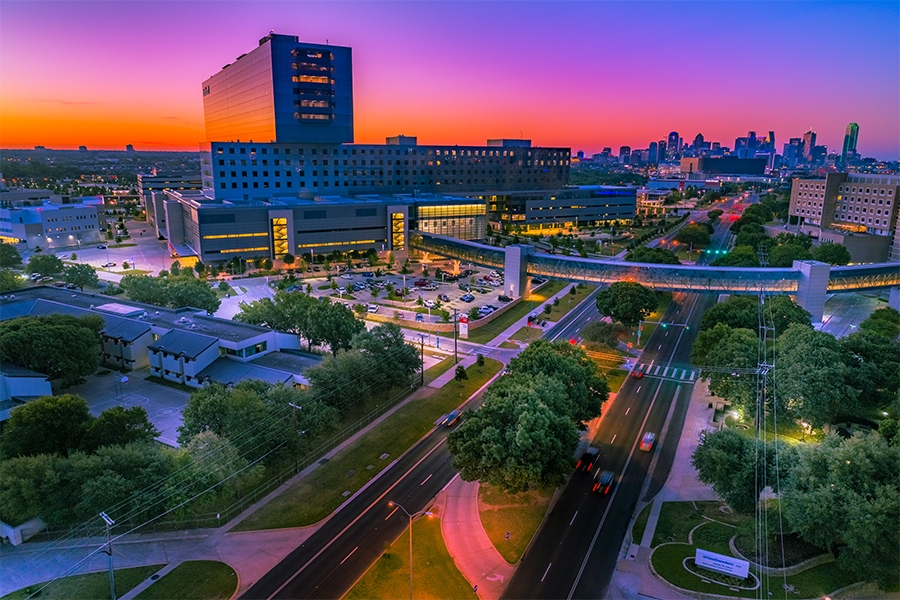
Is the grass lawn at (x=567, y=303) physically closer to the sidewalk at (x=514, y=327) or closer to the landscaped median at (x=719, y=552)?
the sidewalk at (x=514, y=327)

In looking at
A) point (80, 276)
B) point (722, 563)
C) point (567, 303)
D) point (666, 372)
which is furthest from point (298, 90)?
point (722, 563)

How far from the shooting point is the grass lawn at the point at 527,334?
73750 millimetres

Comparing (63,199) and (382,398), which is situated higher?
(63,199)

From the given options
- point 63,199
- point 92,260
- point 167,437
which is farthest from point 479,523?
point 63,199

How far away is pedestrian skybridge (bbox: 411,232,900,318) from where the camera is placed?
73375mm

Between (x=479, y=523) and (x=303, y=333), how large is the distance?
36013mm

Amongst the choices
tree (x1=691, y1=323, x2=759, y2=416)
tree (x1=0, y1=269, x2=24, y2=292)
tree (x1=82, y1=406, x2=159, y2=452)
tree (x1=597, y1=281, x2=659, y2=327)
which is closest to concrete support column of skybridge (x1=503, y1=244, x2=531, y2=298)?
tree (x1=597, y1=281, x2=659, y2=327)

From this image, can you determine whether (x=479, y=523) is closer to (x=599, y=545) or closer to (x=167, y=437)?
(x=599, y=545)

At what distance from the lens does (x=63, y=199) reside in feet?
493

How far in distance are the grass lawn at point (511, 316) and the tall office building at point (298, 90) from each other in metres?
68.1

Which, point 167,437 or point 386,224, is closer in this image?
point 167,437

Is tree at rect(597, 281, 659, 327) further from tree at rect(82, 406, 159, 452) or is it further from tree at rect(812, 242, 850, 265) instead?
tree at rect(82, 406, 159, 452)

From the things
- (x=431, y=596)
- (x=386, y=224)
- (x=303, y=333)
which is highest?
(x=386, y=224)

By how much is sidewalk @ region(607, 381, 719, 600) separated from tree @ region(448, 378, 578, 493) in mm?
6210
